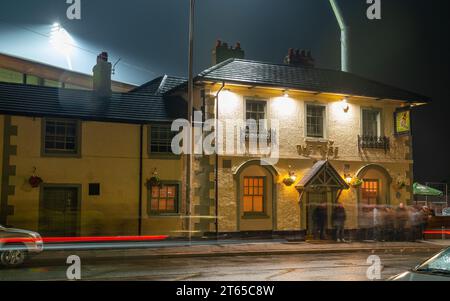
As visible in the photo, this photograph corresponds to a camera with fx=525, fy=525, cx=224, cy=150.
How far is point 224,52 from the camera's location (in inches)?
993

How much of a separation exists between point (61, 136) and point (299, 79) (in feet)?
35.3

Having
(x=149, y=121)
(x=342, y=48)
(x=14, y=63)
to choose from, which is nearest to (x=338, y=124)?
(x=342, y=48)

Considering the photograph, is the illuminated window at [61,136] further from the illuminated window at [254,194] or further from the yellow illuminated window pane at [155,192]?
the illuminated window at [254,194]

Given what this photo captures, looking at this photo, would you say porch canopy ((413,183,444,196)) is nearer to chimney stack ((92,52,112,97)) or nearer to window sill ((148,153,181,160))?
window sill ((148,153,181,160))

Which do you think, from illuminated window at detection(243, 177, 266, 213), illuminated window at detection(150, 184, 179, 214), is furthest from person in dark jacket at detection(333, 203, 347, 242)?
illuminated window at detection(150, 184, 179, 214)

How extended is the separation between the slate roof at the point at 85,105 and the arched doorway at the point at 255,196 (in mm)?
3890

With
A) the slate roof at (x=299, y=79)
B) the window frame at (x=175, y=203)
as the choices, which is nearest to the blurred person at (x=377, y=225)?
the slate roof at (x=299, y=79)

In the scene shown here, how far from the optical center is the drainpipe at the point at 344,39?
92.4ft

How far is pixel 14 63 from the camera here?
39656 millimetres

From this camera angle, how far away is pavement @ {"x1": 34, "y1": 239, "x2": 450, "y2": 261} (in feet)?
54.7

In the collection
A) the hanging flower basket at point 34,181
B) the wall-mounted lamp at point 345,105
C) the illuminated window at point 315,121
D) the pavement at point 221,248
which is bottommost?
the pavement at point 221,248

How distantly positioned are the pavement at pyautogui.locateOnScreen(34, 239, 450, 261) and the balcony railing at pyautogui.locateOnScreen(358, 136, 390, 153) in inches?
187

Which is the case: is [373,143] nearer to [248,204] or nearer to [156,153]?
[248,204]
